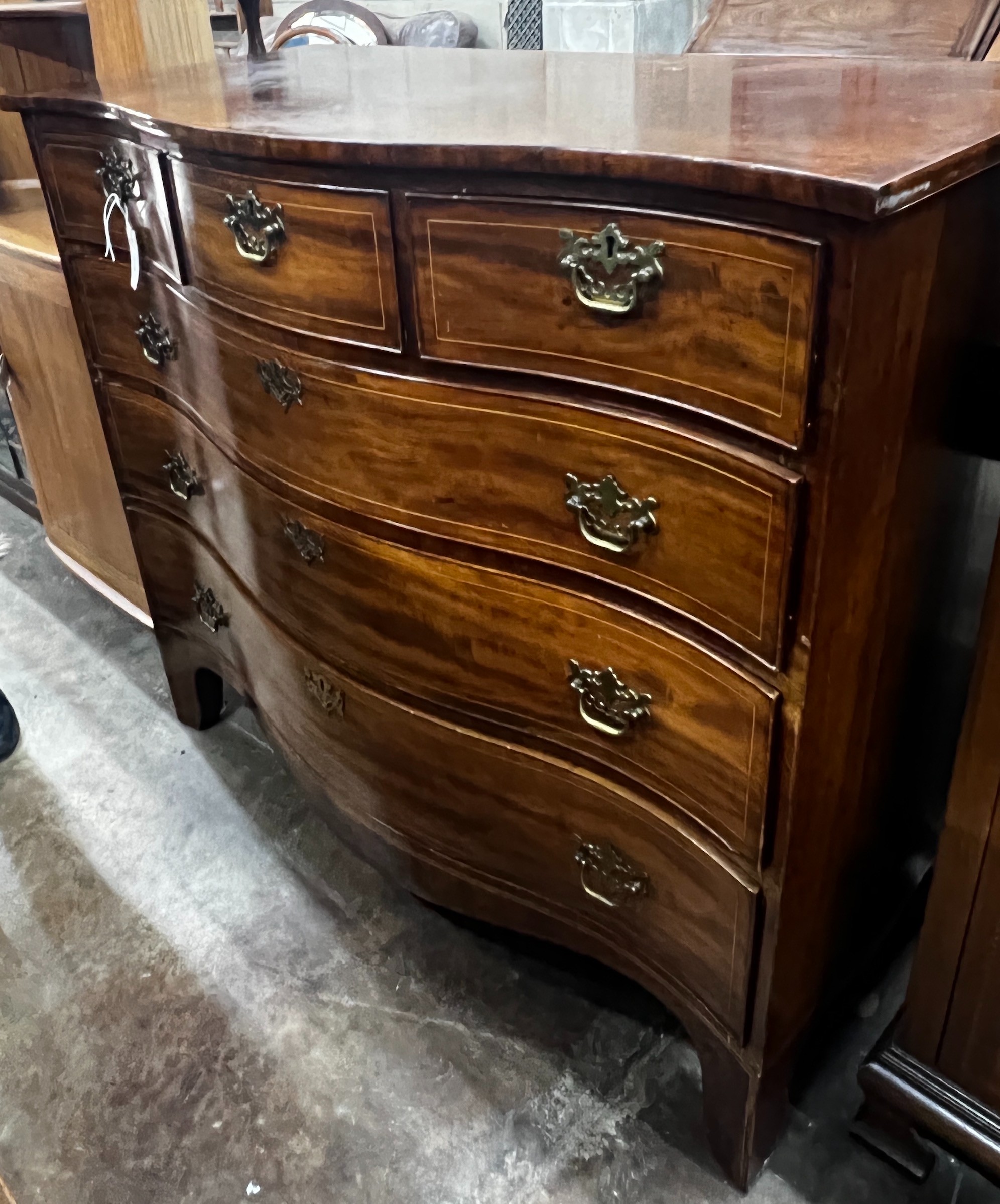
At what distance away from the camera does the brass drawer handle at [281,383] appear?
1015 mm

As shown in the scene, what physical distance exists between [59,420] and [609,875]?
1.49 metres

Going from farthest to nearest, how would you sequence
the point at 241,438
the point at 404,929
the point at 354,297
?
the point at 404,929 < the point at 241,438 < the point at 354,297

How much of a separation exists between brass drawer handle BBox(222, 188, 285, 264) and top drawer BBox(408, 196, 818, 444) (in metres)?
0.17

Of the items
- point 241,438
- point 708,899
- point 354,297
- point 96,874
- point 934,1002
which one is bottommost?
point 96,874

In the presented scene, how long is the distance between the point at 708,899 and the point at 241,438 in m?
0.70

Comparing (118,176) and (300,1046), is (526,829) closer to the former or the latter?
(300,1046)

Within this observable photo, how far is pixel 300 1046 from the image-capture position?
4.26ft

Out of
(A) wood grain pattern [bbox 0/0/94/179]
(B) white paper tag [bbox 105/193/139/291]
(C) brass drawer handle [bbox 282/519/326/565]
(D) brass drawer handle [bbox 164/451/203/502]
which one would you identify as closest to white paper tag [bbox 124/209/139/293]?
(B) white paper tag [bbox 105/193/139/291]

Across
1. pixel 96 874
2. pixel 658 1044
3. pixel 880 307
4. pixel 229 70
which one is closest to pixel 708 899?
pixel 658 1044

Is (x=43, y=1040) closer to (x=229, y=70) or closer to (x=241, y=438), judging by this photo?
(x=241, y=438)

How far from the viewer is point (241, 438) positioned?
1.16m

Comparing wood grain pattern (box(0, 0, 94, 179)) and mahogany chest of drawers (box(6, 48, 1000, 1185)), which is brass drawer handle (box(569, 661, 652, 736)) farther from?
wood grain pattern (box(0, 0, 94, 179))

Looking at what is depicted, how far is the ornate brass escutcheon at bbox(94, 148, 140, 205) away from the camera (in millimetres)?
1171

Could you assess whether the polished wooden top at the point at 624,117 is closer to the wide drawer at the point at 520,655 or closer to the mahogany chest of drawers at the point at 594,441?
the mahogany chest of drawers at the point at 594,441
